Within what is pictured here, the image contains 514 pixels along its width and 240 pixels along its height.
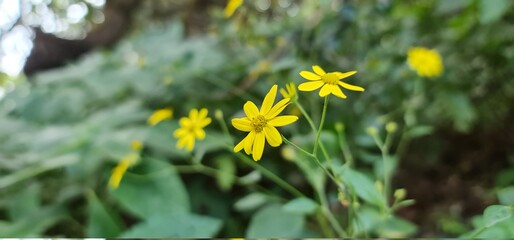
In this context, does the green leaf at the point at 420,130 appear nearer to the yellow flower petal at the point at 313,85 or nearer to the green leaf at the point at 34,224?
the yellow flower petal at the point at 313,85

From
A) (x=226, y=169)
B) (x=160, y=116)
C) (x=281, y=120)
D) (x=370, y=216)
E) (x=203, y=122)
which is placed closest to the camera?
(x=281, y=120)

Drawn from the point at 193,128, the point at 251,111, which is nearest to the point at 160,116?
the point at 193,128

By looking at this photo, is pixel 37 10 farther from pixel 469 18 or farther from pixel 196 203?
pixel 469 18

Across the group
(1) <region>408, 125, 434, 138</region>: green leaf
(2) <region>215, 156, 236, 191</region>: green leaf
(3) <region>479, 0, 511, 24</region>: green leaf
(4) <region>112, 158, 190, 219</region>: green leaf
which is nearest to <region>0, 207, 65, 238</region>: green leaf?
(4) <region>112, 158, 190, 219</region>: green leaf

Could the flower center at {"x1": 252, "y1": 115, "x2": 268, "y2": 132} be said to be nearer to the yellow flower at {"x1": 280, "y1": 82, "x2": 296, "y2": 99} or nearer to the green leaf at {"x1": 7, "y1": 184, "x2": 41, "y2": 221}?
the yellow flower at {"x1": 280, "y1": 82, "x2": 296, "y2": 99}

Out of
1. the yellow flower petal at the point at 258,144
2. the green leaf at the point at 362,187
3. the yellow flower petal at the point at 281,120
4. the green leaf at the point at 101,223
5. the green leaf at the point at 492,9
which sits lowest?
the yellow flower petal at the point at 258,144

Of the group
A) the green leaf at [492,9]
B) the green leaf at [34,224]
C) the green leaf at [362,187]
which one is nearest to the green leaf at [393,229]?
the green leaf at [362,187]

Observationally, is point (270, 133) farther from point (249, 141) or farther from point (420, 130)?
point (420, 130)
